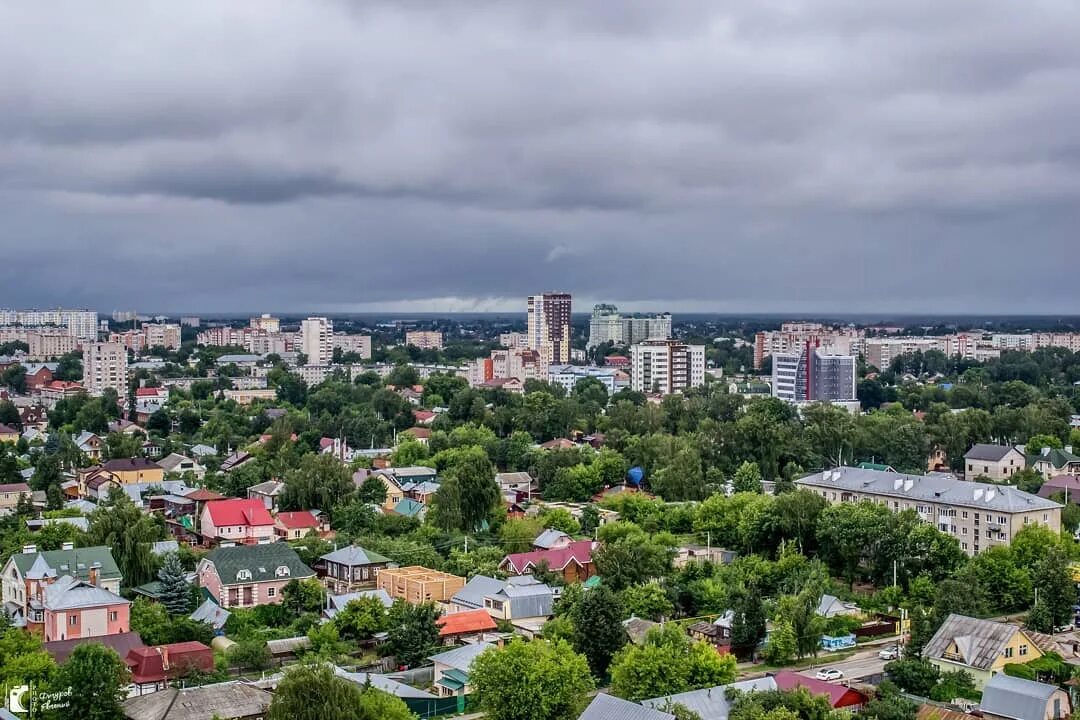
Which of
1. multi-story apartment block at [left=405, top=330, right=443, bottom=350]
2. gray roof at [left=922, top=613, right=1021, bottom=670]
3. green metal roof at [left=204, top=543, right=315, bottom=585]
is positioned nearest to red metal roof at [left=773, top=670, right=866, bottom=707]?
gray roof at [left=922, top=613, right=1021, bottom=670]

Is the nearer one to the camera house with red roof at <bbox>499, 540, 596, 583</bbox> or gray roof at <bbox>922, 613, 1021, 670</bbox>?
gray roof at <bbox>922, 613, 1021, 670</bbox>

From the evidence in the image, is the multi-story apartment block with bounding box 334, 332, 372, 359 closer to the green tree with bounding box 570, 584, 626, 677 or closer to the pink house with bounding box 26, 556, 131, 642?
the pink house with bounding box 26, 556, 131, 642

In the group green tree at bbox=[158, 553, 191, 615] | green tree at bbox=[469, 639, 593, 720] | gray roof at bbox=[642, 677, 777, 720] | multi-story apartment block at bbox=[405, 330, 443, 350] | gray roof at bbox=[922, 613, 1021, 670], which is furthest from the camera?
multi-story apartment block at bbox=[405, 330, 443, 350]

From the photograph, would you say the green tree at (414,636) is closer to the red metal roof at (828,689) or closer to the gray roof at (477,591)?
the gray roof at (477,591)

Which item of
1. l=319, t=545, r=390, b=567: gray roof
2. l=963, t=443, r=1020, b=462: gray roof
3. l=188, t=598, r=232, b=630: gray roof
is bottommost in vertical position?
l=188, t=598, r=232, b=630: gray roof

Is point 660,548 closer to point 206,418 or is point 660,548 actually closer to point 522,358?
point 206,418


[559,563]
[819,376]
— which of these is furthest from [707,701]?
[819,376]

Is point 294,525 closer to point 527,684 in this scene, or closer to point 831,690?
point 527,684
